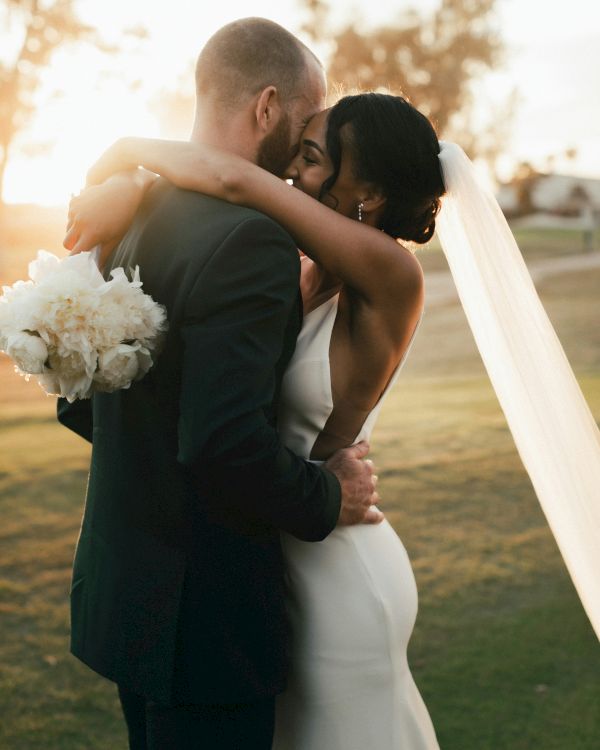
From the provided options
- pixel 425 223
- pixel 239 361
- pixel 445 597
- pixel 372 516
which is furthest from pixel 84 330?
pixel 445 597

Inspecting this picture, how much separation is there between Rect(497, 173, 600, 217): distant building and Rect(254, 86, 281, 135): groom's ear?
60548 mm

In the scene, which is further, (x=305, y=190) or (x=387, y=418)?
(x=387, y=418)

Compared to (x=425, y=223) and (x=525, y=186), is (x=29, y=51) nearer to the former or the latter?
(x=425, y=223)

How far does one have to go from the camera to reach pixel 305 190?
2637mm

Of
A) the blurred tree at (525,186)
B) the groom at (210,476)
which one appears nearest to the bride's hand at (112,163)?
the groom at (210,476)

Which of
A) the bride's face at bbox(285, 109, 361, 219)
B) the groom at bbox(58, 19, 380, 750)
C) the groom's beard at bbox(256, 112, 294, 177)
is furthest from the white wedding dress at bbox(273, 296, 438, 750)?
the groom's beard at bbox(256, 112, 294, 177)

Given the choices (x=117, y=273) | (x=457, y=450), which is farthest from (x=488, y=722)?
(x=457, y=450)

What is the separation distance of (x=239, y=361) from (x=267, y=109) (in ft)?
2.97

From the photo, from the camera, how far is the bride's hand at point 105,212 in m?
2.41

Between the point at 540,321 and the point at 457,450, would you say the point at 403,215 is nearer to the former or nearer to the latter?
the point at 540,321

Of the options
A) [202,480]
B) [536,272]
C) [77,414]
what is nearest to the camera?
[202,480]

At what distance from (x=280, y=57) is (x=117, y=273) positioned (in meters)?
0.85

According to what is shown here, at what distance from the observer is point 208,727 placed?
2.24 m

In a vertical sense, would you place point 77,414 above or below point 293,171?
below
